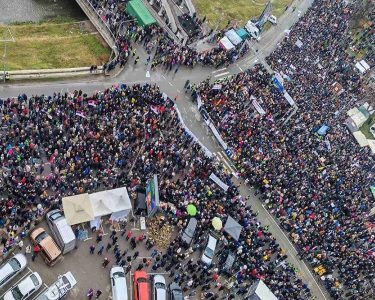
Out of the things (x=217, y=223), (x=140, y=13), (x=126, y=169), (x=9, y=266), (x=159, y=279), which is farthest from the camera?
(x=140, y=13)

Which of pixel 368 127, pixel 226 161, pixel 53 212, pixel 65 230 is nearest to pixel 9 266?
pixel 65 230

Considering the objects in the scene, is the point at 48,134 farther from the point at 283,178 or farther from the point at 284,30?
the point at 284,30

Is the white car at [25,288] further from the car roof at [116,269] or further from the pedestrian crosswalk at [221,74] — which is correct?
the pedestrian crosswalk at [221,74]

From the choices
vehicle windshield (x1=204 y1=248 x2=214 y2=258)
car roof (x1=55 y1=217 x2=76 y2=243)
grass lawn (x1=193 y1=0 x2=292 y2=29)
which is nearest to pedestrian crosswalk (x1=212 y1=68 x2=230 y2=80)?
grass lawn (x1=193 y1=0 x2=292 y2=29)

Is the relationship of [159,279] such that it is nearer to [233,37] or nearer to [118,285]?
[118,285]

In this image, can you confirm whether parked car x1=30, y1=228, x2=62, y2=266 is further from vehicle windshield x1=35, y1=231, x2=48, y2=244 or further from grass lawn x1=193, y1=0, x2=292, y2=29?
grass lawn x1=193, y1=0, x2=292, y2=29

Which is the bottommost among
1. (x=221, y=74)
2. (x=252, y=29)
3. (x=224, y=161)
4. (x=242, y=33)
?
(x=224, y=161)

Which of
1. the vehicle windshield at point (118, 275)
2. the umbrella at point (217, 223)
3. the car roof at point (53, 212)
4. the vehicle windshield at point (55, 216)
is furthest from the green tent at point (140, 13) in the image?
the vehicle windshield at point (118, 275)
